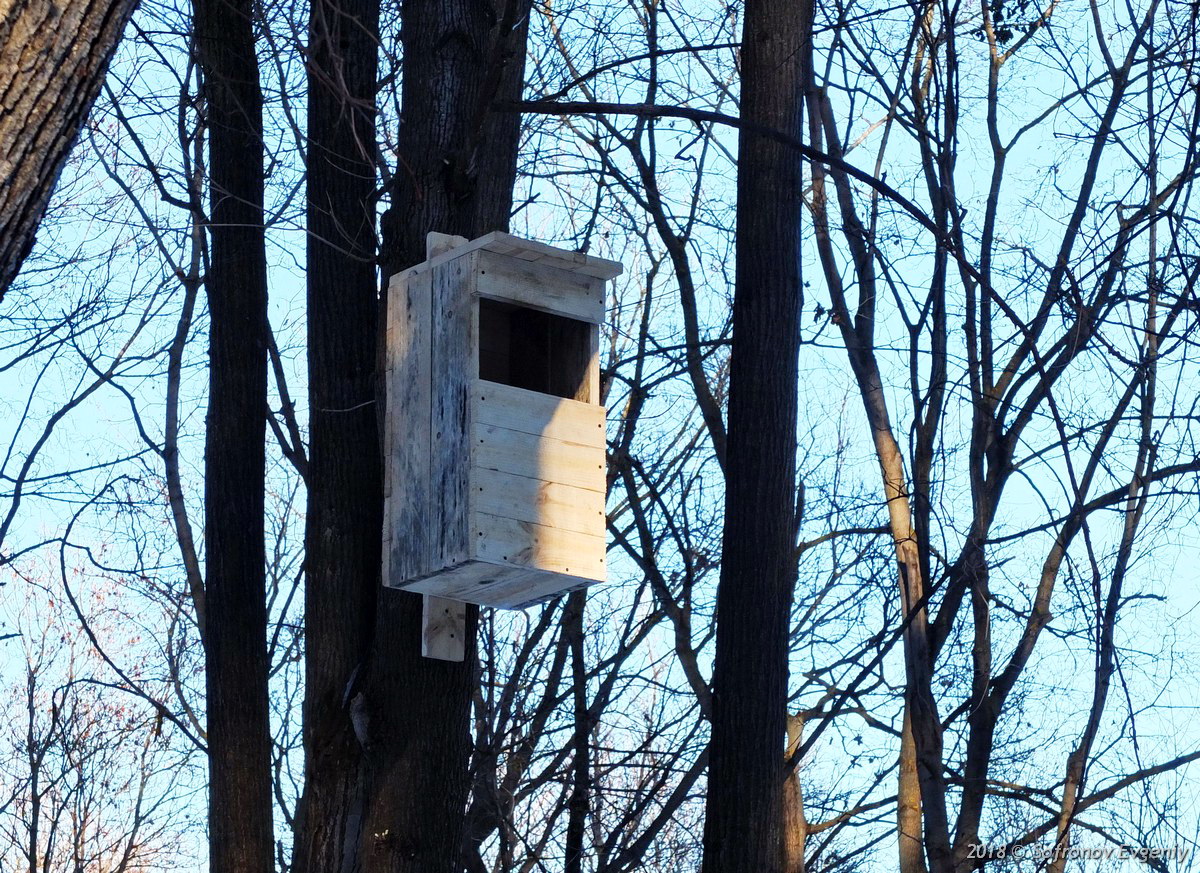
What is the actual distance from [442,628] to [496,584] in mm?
225

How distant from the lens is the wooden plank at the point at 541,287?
12.8ft

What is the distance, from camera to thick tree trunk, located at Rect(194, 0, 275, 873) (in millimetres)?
4910

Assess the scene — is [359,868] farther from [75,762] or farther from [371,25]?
[75,762]

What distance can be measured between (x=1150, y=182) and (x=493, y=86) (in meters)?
2.08

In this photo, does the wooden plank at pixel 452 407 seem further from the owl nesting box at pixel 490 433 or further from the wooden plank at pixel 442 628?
the wooden plank at pixel 442 628

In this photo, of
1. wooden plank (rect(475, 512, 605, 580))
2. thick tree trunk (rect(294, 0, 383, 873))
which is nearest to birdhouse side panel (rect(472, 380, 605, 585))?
wooden plank (rect(475, 512, 605, 580))

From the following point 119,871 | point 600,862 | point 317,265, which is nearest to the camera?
point 317,265

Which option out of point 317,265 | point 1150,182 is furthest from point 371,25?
point 1150,182

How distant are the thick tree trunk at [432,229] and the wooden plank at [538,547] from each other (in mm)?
392

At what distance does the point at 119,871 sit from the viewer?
11516 mm

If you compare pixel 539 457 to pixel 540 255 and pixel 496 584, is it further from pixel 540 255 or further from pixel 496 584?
pixel 540 255

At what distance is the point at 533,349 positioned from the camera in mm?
4270

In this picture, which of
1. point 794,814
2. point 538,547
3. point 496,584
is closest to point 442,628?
point 496,584

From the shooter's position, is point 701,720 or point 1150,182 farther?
point 701,720
